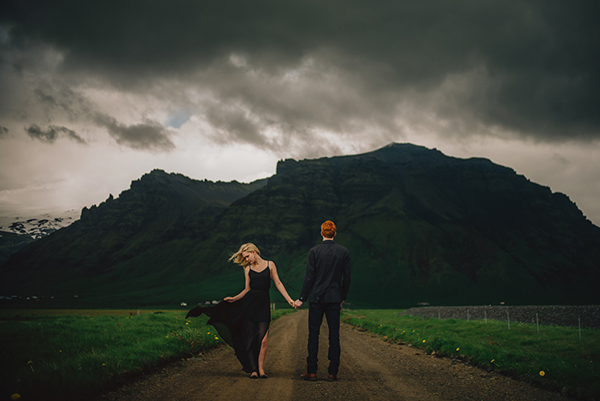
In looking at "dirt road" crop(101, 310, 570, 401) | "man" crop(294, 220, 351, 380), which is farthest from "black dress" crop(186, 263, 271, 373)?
"man" crop(294, 220, 351, 380)

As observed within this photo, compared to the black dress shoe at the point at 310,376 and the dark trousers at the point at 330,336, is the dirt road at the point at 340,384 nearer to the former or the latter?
the black dress shoe at the point at 310,376

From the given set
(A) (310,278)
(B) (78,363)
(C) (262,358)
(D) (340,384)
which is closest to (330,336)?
(D) (340,384)

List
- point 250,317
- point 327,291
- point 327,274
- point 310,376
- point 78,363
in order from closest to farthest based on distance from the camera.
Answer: point 78,363
point 310,376
point 327,291
point 327,274
point 250,317

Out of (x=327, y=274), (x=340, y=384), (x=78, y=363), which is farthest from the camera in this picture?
(x=327, y=274)

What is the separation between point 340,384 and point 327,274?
97.6 inches

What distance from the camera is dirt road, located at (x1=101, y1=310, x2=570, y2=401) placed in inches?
287

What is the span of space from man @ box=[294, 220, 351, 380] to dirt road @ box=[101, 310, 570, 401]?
0.67 m

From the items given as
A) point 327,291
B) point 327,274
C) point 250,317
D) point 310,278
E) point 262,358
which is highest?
point 327,274

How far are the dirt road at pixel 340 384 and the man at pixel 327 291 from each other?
26.5 inches

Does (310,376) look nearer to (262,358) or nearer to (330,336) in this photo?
(330,336)

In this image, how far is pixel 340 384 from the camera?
8.37m

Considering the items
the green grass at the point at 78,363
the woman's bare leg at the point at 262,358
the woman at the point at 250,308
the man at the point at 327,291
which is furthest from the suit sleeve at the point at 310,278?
the green grass at the point at 78,363

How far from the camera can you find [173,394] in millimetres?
7316

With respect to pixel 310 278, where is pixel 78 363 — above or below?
below
